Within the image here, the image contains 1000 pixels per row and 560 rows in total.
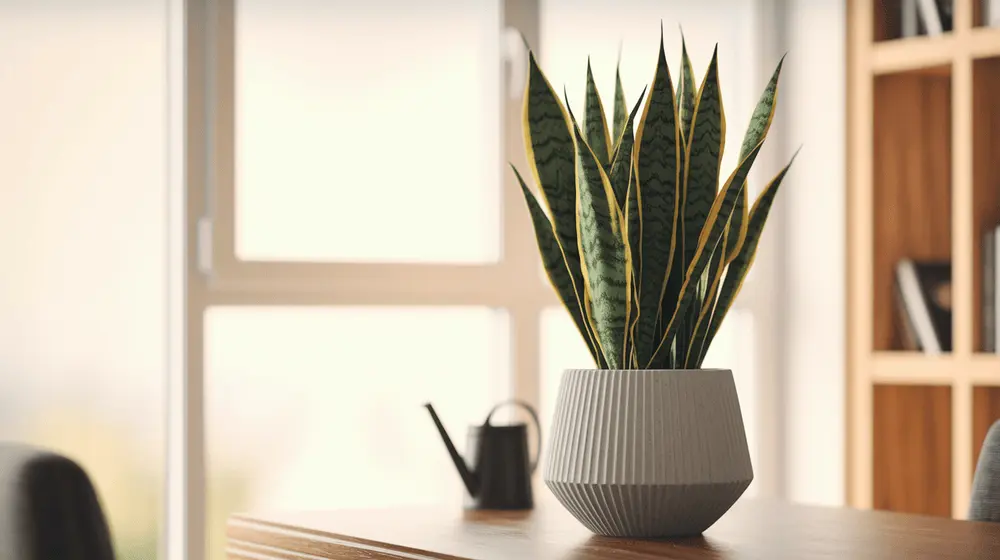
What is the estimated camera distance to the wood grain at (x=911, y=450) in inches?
117

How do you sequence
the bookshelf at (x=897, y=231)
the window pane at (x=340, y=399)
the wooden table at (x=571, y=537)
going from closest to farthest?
the wooden table at (x=571, y=537), the window pane at (x=340, y=399), the bookshelf at (x=897, y=231)

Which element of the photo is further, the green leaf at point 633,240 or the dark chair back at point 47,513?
the green leaf at point 633,240

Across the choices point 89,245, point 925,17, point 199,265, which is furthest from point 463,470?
point 925,17

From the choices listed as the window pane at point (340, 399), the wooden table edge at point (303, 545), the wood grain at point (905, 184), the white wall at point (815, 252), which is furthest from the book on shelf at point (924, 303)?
the wooden table edge at point (303, 545)

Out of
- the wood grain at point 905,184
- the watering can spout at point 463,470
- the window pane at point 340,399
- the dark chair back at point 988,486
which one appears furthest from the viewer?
the wood grain at point 905,184

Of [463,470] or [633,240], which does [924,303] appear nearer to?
[463,470]

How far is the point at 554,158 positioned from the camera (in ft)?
5.29

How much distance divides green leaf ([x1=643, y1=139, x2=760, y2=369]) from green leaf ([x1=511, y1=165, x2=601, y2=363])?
9cm

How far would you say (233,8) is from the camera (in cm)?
256

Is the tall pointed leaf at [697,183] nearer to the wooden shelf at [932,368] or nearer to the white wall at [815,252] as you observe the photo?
the wooden shelf at [932,368]

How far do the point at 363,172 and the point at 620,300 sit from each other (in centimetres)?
132

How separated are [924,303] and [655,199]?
5.22ft

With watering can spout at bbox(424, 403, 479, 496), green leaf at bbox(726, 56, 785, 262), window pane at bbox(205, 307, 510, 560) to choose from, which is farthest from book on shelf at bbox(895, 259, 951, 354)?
green leaf at bbox(726, 56, 785, 262)

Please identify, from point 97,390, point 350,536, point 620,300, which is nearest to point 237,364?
point 97,390
